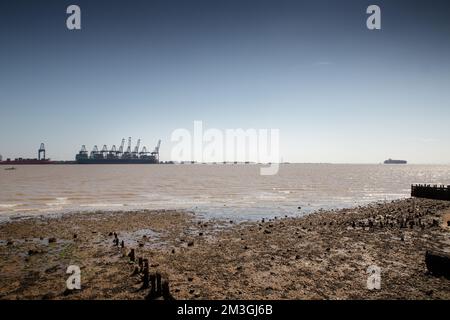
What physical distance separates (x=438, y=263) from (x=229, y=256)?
9.96 m

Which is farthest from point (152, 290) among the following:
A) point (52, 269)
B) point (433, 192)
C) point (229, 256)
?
point (433, 192)

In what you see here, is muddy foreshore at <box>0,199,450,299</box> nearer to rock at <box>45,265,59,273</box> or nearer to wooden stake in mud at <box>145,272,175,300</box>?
rock at <box>45,265,59,273</box>

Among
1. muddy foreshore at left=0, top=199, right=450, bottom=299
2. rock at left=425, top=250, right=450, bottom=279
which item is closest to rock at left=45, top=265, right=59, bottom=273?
muddy foreshore at left=0, top=199, right=450, bottom=299

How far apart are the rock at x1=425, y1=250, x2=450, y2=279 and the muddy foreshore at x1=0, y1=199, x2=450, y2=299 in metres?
0.45

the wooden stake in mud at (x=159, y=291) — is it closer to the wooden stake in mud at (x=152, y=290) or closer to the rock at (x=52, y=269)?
the wooden stake in mud at (x=152, y=290)

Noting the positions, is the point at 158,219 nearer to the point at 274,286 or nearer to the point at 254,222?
the point at 254,222

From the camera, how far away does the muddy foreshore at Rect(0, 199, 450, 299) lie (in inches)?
460

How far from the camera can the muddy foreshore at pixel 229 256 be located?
11.7 m

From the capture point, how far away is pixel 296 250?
696 inches

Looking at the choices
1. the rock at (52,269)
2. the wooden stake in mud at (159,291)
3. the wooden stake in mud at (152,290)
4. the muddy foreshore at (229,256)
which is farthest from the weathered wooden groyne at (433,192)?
the rock at (52,269)

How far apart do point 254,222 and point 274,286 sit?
15.1 metres

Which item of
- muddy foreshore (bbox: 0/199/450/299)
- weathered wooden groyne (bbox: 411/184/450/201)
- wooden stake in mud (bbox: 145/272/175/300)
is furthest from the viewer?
weathered wooden groyne (bbox: 411/184/450/201)

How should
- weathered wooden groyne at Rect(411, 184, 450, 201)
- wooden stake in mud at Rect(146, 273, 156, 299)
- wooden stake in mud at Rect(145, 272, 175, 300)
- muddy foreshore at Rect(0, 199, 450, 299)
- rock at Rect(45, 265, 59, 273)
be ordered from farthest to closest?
weathered wooden groyne at Rect(411, 184, 450, 201) < rock at Rect(45, 265, 59, 273) < muddy foreshore at Rect(0, 199, 450, 299) < wooden stake in mud at Rect(146, 273, 156, 299) < wooden stake in mud at Rect(145, 272, 175, 300)
